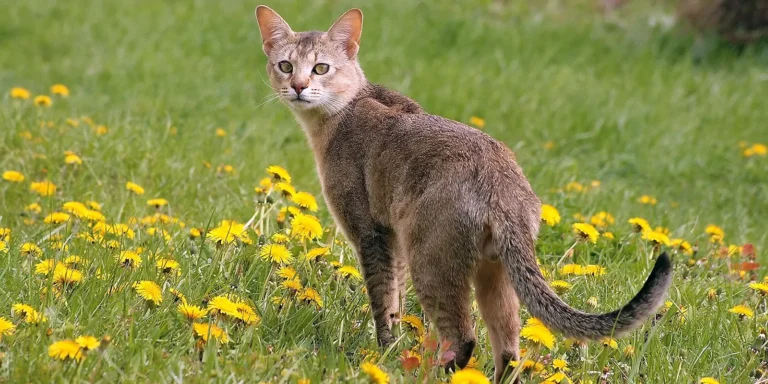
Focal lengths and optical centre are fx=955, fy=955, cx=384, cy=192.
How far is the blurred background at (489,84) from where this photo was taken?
22.0 feet

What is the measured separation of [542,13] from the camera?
1223 cm

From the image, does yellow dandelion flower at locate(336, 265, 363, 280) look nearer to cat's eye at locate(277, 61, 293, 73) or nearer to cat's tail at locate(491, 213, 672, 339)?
cat's tail at locate(491, 213, 672, 339)

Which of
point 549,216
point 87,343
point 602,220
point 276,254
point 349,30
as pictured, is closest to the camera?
point 87,343

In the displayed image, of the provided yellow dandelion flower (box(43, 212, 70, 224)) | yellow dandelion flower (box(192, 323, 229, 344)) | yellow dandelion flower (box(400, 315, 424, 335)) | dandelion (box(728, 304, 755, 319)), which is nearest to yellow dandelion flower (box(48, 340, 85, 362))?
yellow dandelion flower (box(192, 323, 229, 344))

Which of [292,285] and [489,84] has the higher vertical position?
[292,285]

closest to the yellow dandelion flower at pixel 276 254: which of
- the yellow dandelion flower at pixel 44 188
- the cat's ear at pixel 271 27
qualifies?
the cat's ear at pixel 271 27

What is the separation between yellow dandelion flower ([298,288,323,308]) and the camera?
148 inches

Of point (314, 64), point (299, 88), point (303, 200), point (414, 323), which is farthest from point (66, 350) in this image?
point (314, 64)

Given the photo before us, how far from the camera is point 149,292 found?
3.31 m

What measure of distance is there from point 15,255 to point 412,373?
1.75 meters

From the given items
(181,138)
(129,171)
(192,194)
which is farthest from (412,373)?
(181,138)

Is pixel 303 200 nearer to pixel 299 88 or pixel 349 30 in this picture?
pixel 299 88

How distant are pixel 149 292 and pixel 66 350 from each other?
604 millimetres

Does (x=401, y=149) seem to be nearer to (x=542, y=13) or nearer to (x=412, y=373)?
(x=412, y=373)
